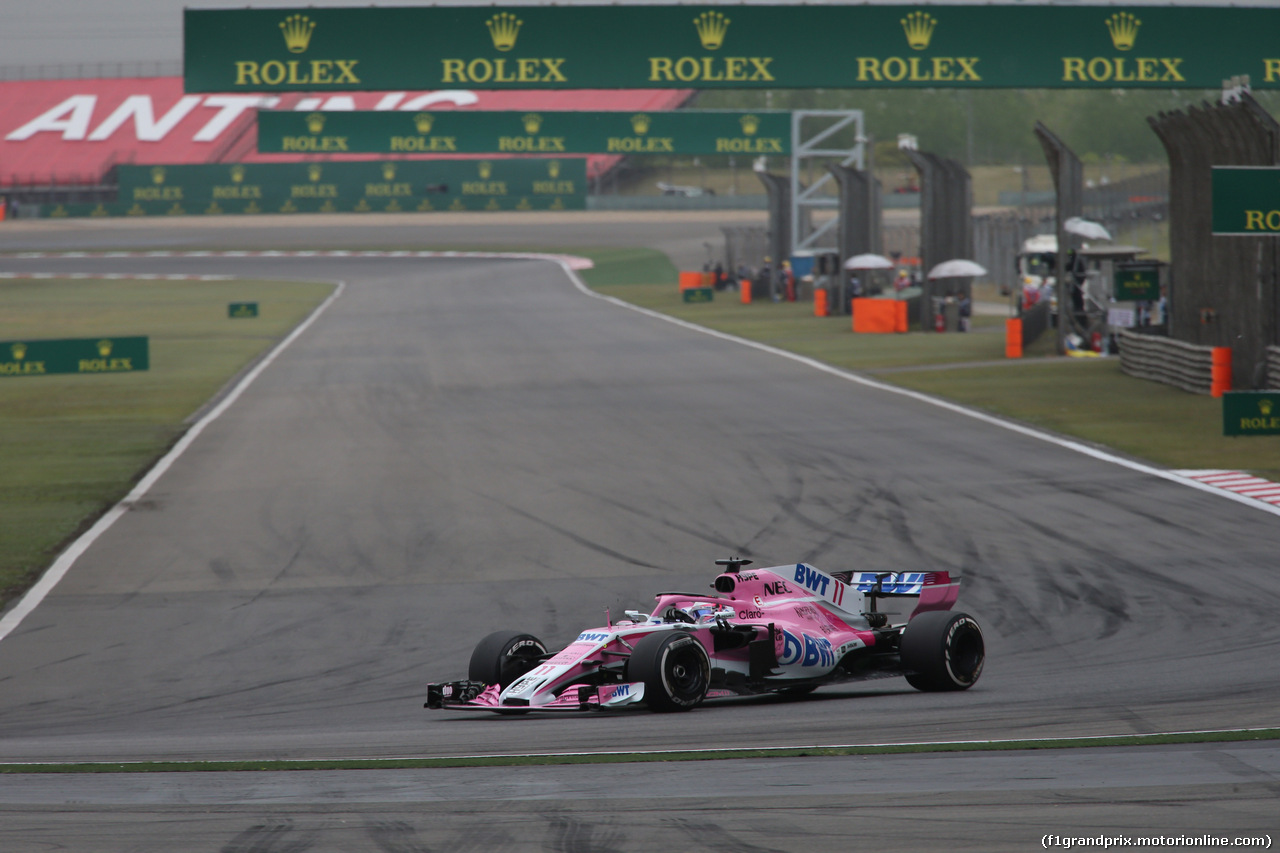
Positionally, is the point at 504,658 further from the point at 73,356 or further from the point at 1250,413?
the point at 73,356

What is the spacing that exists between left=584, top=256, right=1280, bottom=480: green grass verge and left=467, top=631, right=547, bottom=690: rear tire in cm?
1296

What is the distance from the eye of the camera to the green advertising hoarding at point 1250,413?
22500mm

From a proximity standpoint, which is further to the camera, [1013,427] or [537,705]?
[1013,427]

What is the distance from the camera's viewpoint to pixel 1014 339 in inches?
1417

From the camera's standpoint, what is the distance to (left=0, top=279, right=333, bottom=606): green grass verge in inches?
732

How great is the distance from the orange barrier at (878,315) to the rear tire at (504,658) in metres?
36.2

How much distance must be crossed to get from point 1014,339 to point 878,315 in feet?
31.3

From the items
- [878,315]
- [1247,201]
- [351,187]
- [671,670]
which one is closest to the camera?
[671,670]

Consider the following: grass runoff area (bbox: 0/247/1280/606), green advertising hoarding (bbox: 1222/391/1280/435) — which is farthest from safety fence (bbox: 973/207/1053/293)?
green advertising hoarding (bbox: 1222/391/1280/435)

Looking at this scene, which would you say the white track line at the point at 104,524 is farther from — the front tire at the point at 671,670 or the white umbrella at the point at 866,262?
the white umbrella at the point at 866,262

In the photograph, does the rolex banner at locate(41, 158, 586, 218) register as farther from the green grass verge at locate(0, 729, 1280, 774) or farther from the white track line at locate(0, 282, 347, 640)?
the green grass verge at locate(0, 729, 1280, 774)

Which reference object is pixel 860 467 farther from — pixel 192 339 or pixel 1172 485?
pixel 192 339

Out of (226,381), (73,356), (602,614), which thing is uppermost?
(73,356)

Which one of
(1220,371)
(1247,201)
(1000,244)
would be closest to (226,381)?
(1220,371)
